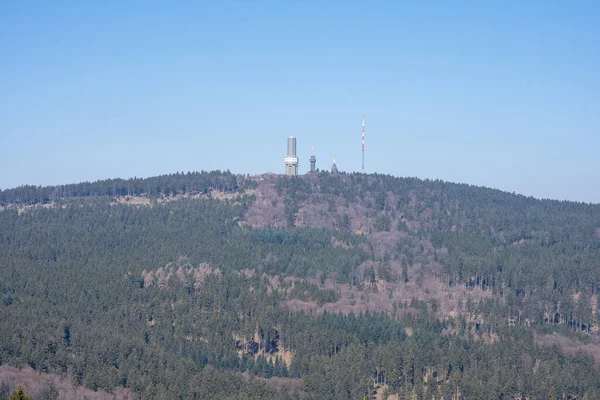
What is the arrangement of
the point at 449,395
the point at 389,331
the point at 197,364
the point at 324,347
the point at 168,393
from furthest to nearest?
the point at 389,331, the point at 324,347, the point at 197,364, the point at 449,395, the point at 168,393

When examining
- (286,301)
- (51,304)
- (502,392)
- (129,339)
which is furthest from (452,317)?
(51,304)

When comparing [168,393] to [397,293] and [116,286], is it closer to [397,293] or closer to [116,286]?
[116,286]

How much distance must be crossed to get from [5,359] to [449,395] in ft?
228

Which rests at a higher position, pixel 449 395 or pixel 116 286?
pixel 116 286

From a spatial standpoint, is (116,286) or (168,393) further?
(116,286)

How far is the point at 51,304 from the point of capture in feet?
536

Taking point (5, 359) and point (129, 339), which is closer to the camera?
point (5, 359)

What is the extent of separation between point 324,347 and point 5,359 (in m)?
57.8

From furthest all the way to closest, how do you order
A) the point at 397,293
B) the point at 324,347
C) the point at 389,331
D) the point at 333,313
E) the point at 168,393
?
the point at 397,293, the point at 333,313, the point at 389,331, the point at 324,347, the point at 168,393

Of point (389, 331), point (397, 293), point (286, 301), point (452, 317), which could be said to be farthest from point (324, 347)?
point (397, 293)

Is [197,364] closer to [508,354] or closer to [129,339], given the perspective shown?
[129,339]

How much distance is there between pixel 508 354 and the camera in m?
141

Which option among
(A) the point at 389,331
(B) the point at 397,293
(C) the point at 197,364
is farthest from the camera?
(B) the point at 397,293

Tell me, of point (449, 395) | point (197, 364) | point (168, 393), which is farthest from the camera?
point (197, 364)
